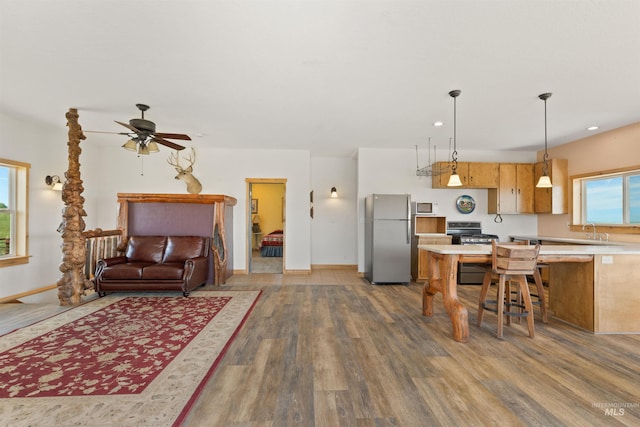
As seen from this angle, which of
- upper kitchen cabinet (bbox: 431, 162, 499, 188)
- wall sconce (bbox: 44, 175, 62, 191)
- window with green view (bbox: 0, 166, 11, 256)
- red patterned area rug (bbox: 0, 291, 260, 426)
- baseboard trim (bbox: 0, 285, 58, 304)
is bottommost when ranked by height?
baseboard trim (bbox: 0, 285, 58, 304)

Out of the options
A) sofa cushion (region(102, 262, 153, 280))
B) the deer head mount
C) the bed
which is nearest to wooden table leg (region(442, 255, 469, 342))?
sofa cushion (region(102, 262, 153, 280))

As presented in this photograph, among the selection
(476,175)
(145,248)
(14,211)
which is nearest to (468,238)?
(476,175)

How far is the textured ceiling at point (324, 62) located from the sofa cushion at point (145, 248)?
6.52ft

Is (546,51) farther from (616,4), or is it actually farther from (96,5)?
(96,5)

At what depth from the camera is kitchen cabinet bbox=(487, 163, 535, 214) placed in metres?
5.60

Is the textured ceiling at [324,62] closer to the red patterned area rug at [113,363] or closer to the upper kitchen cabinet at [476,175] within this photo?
the upper kitchen cabinet at [476,175]

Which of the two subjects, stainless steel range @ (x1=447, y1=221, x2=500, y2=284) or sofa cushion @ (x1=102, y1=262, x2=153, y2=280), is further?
stainless steel range @ (x1=447, y1=221, x2=500, y2=284)

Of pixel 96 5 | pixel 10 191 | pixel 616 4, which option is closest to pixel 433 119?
pixel 616 4

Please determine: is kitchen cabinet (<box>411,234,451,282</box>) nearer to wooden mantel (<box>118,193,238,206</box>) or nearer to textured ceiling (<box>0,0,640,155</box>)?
textured ceiling (<box>0,0,640,155</box>)

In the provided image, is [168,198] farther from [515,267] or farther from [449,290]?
[515,267]

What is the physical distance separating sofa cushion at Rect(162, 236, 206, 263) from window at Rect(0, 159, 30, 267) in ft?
6.78

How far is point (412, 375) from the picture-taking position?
2162 mm

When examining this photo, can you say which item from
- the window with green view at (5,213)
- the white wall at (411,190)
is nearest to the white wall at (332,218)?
the white wall at (411,190)

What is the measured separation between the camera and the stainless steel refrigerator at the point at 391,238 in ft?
17.1
